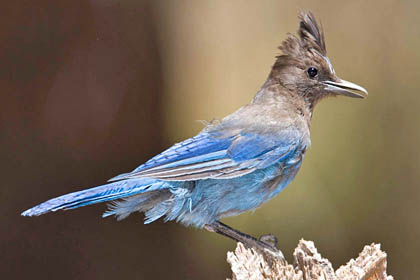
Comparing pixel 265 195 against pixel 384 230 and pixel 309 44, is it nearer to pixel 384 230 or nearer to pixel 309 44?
pixel 309 44

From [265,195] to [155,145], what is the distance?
1.47 meters

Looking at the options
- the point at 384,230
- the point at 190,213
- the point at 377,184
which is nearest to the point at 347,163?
the point at 377,184

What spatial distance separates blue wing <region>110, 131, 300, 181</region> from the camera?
2732 mm

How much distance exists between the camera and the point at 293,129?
10.1 ft

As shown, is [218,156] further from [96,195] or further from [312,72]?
[312,72]

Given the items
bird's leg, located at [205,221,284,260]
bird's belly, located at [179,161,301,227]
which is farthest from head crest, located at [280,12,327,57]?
bird's leg, located at [205,221,284,260]

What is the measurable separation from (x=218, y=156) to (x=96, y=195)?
0.60 metres

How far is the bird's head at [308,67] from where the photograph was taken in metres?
3.08

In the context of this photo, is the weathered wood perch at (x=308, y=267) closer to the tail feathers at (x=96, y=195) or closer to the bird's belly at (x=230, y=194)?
the bird's belly at (x=230, y=194)

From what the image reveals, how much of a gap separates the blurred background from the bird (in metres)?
1.00

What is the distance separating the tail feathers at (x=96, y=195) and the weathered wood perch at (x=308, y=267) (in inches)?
19.9

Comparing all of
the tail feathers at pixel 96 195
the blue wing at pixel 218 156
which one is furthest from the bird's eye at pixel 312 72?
the tail feathers at pixel 96 195

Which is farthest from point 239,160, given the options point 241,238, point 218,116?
point 218,116

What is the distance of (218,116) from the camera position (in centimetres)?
423
